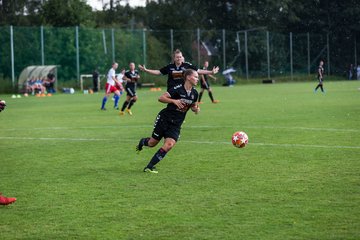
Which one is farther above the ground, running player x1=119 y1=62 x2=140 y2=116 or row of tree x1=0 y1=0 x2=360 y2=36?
row of tree x1=0 y1=0 x2=360 y2=36

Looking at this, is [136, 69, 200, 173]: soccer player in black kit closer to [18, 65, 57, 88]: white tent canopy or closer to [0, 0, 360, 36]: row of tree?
[18, 65, 57, 88]: white tent canopy

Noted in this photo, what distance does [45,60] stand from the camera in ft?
153

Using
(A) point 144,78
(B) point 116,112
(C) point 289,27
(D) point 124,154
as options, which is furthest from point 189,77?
(C) point 289,27

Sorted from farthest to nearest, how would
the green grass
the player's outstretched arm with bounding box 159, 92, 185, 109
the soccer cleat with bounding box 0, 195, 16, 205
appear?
the player's outstretched arm with bounding box 159, 92, 185, 109 → the soccer cleat with bounding box 0, 195, 16, 205 → the green grass

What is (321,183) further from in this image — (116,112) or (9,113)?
(9,113)

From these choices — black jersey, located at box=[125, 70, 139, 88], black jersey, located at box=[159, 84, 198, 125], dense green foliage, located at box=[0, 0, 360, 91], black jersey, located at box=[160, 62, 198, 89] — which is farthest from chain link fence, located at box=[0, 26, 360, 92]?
black jersey, located at box=[159, 84, 198, 125]

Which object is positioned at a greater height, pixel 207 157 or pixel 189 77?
pixel 189 77

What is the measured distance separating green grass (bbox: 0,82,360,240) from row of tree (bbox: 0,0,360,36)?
51846 millimetres

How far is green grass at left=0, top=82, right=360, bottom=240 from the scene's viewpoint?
691 cm

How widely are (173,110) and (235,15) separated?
211ft

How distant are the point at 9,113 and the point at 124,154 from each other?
46.5ft

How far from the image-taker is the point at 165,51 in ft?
180

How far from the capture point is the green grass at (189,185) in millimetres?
6906

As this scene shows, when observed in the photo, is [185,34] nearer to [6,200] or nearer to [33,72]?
[33,72]
